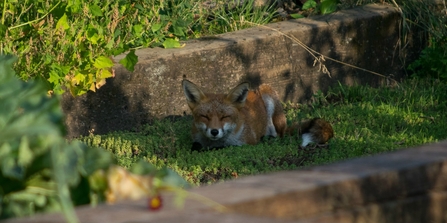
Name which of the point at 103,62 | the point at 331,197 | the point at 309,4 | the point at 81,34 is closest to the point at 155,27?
the point at 103,62

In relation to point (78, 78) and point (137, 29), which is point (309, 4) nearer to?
point (137, 29)

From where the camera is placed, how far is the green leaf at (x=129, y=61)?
24.3ft

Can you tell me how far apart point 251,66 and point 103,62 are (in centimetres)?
195

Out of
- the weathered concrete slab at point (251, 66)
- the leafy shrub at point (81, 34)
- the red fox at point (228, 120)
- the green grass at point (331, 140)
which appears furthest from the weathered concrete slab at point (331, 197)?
the weathered concrete slab at point (251, 66)

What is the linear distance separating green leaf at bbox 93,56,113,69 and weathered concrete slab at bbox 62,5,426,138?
0.40 m

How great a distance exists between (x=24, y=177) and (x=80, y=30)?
4503 mm

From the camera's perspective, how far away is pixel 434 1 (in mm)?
9789

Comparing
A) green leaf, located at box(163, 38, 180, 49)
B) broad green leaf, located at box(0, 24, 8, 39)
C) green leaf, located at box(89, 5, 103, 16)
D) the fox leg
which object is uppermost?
broad green leaf, located at box(0, 24, 8, 39)

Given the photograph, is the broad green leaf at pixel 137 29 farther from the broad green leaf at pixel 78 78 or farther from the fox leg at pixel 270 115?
the fox leg at pixel 270 115

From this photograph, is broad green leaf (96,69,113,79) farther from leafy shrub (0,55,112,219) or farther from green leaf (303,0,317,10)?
leafy shrub (0,55,112,219)

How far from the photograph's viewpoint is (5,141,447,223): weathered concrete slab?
2.35m

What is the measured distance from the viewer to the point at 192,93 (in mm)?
7652

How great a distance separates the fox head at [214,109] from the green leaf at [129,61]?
0.53 meters

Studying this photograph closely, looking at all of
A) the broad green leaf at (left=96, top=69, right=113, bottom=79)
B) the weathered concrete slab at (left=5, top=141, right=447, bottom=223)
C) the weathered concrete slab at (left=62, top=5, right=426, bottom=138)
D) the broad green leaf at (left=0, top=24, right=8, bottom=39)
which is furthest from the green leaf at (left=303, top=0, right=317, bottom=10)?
the weathered concrete slab at (left=5, top=141, right=447, bottom=223)
